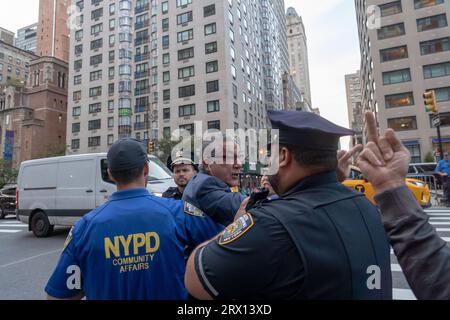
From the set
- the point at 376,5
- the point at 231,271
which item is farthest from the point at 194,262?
the point at 376,5

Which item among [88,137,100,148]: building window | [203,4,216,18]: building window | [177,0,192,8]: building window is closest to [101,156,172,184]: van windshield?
[203,4,216,18]: building window

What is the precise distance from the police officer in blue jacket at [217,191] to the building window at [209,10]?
4510cm

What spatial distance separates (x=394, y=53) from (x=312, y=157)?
156ft

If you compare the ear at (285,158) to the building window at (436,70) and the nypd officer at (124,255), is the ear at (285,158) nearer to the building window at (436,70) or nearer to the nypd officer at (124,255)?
the nypd officer at (124,255)

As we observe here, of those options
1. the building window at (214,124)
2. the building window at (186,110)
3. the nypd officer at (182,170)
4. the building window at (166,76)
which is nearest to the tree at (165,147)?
the building window at (214,124)

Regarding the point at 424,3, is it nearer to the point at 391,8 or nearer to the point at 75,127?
the point at 391,8

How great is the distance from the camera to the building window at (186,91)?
141ft

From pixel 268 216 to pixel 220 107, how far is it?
3963 cm

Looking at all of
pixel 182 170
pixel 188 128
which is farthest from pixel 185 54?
pixel 182 170

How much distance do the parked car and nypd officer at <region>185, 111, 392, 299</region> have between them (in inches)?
706

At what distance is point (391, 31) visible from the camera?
41.2m

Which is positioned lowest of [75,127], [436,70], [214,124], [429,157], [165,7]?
[429,157]

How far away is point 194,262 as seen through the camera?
1.26 m
